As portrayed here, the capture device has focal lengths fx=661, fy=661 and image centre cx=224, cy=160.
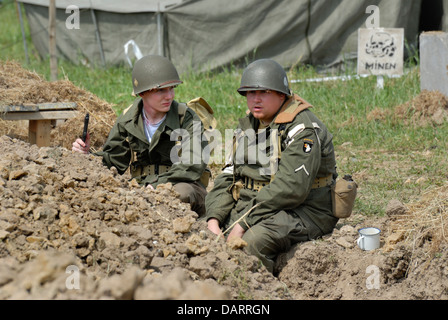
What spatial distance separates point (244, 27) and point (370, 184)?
4.92 meters

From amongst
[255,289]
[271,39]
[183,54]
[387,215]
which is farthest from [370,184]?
[183,54]

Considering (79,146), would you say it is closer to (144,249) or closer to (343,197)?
(144,249)

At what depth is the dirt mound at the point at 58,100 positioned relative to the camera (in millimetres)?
7065

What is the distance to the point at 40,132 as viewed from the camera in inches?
264

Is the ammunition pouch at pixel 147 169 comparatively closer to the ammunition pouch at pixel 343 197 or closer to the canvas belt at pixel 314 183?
the canvas belt at pixel 314 183

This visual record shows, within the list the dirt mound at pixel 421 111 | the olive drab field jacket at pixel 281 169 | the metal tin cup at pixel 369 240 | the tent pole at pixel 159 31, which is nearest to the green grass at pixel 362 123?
the dirt mound at pixel 421 111

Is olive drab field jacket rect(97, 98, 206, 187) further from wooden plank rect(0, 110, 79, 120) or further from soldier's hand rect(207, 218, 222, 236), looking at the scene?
wooden plank rect(0, 110, 79, 120)

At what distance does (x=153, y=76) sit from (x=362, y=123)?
3.56 metres

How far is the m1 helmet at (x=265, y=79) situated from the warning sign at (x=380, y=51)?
4.10m

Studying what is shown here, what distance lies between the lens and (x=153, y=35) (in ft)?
36.7

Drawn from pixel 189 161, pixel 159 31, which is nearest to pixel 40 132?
pixel 189 161

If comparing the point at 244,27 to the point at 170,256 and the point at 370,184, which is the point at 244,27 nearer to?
the point at 370,184

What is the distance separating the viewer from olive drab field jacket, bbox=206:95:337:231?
4703 millimetres

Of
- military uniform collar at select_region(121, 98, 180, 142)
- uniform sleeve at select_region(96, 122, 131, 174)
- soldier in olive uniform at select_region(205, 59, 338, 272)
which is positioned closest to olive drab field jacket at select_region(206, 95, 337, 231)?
soldier in olive uniform at select_region(205, 59, 338, 272)
